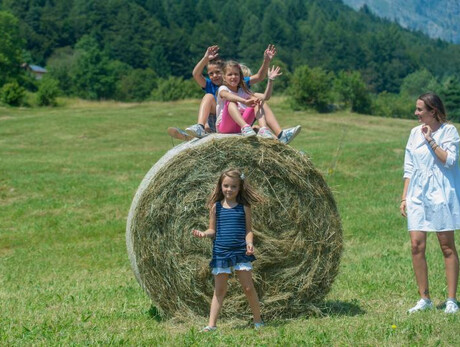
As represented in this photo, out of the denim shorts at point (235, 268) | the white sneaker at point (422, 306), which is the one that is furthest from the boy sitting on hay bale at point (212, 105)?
the white sneaker at point (422, 306)

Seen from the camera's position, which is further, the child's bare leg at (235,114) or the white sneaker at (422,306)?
the child's bare leg at (235,114)

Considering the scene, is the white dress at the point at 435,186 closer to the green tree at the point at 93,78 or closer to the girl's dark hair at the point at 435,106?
the girl's dark hair at the point at 435,106

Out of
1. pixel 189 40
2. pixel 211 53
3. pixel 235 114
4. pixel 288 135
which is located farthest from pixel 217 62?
pixel 189 40

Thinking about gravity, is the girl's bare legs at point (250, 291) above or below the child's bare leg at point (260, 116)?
below

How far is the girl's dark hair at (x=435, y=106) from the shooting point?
281 inches

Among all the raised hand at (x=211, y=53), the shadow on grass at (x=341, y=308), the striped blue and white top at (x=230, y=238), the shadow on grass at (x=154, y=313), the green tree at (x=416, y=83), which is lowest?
the green tree at (x=416, y=83)

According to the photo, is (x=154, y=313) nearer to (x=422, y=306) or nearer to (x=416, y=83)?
(x=422, y=306)

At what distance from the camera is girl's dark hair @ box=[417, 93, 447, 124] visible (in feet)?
23.4

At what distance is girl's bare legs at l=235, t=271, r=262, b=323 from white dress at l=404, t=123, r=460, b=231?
162 cm

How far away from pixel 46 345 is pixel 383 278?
434 centimetres

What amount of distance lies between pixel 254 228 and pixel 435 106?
204 cm

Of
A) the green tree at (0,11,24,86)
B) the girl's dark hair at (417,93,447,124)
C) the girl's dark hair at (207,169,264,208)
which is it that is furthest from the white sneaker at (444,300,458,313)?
the green tree at (0,11,24,86)

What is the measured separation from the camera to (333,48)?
5497 inches

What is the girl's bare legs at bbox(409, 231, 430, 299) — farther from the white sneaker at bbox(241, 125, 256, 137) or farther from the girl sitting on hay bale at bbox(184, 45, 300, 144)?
the white sneaker at bbox(241, 125, 256, 137)
